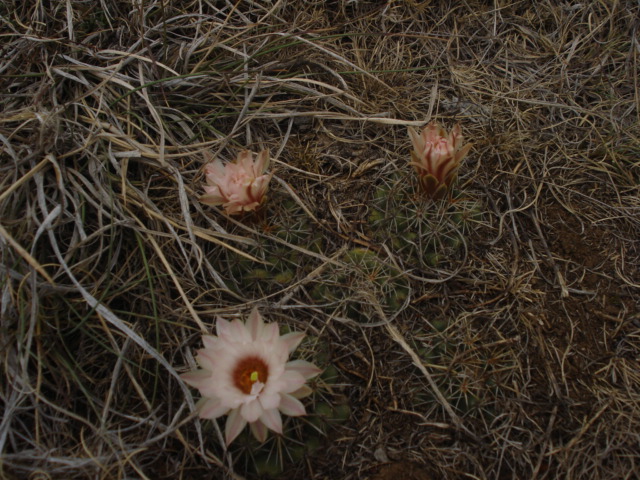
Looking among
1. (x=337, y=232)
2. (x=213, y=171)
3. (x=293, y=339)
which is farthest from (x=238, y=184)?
(x=293, y=339)

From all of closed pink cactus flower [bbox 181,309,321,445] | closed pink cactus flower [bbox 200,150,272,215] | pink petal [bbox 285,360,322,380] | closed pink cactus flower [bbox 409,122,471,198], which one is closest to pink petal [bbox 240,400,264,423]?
closed pink cactus flower [bbox 181,309,321,445]

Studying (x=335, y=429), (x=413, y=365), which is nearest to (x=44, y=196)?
(x=335, y=429)

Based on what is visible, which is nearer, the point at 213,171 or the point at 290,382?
the point at 290,382

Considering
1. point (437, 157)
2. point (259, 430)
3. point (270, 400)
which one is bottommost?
point (259, 430)

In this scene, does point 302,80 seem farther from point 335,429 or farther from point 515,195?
point 335,429

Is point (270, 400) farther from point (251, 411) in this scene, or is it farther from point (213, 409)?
point (213, 409)

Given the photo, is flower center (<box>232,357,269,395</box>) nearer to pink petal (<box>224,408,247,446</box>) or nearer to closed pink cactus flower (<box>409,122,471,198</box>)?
pink petal (<box>224,408,247,446</box>)
